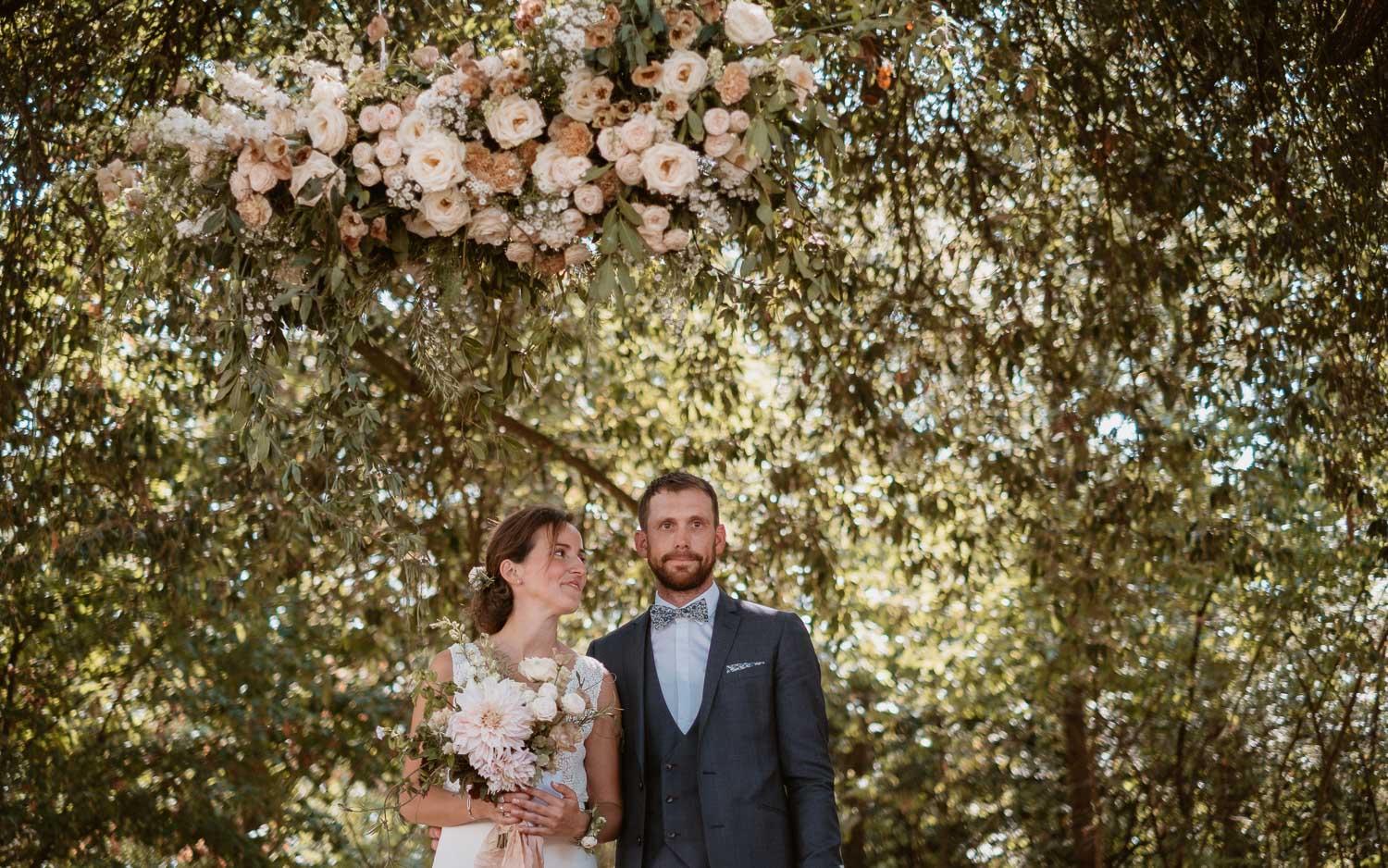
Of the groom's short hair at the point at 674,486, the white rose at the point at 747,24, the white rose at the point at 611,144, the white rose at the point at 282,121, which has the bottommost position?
the groom's short hair at the point at 674,486

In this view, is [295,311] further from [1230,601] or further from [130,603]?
[1230,601]

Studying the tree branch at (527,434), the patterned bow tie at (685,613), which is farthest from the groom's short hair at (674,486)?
the tree branch at (527,434)

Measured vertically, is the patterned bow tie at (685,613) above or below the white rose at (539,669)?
above

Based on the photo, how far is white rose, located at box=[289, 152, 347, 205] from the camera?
2275 mm

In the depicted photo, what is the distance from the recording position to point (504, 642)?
315 cm

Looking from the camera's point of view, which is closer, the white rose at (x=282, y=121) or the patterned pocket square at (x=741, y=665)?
the white rose at (x=282, y=121)

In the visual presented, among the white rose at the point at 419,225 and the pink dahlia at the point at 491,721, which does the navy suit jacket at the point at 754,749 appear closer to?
the pink dahlia at the point at 491,721

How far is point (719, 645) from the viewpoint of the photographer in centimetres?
302

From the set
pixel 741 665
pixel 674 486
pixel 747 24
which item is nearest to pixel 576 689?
pixel 741 665

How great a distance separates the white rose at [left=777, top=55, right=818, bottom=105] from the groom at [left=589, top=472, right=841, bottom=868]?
3.30ft

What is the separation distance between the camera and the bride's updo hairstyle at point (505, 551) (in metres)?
3.13

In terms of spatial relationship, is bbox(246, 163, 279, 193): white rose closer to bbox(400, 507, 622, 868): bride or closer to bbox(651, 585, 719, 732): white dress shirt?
bbox(400, 507, 622, 868): bride

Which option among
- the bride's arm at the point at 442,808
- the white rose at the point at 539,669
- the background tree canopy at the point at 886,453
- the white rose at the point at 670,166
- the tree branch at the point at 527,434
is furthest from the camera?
the tree branch at the point at 527,434

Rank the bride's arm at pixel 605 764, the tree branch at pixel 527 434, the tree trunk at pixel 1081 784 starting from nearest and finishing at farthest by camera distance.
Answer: the bride's arm at pixel 605 764 → the tree branch at pixel 527 434 → the tree trunk at pixel 1081 784
